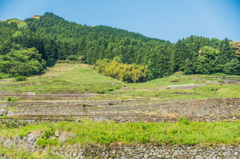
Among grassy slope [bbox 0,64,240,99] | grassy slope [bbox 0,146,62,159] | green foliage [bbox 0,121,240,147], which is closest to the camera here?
green foliage [bbox 0,121,240,147]

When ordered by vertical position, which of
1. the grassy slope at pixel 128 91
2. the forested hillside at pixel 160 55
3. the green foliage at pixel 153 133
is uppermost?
the forested hillside at pixel 160 55

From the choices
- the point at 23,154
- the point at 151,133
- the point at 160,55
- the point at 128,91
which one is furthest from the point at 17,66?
the point at 151,133

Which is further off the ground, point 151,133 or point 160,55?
point 160,55

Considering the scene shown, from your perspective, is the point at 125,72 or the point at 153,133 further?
the point at 125,72

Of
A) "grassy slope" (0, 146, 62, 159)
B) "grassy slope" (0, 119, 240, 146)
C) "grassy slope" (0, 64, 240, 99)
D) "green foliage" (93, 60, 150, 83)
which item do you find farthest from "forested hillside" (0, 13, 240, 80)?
"grassy slope" (0, 119, 240, 146)

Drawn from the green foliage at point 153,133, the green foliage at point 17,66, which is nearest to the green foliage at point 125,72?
the green foliage at point 17,66

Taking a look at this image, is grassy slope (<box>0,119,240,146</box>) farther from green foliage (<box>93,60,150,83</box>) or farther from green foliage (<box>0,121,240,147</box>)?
green foliage (<box>93,60,150,83</box>)

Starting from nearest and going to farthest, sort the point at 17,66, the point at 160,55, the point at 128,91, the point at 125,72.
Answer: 1. the point at 128,91
2. the point at 17,66
3. the point at 125,72
4. the point at 160,55

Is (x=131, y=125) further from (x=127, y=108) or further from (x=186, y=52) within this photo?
(x=186, y=52)

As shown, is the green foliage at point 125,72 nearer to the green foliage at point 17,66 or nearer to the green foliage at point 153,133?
the green foliage at point 17,66

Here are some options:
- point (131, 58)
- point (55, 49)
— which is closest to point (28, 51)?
point (55, 49)

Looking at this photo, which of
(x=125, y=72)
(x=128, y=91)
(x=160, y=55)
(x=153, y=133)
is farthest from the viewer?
(x=160, y=55)

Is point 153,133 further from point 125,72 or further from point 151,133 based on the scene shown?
point 125,72

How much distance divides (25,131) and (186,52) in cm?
7382
